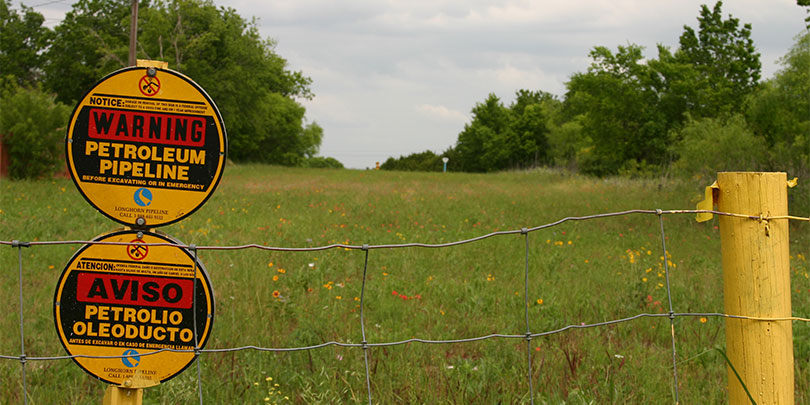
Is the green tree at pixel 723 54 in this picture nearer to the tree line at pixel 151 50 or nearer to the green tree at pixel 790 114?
the green tree at pixel 790 114

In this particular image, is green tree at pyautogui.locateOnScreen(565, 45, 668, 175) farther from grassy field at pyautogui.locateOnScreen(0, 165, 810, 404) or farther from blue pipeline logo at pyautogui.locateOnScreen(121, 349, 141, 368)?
blue pipeline logo at pyautogui.locateOnScreen(121, 349, 141, 368)

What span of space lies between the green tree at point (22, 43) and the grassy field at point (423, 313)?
44.3 metres

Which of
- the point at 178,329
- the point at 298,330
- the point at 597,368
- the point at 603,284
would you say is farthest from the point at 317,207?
the point at 178,329

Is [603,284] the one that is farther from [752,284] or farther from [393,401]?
[752,284]

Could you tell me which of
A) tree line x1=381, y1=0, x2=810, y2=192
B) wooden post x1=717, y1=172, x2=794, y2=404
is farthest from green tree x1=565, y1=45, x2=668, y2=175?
wooden post x1=717, y1=172, x2=794, y2=404

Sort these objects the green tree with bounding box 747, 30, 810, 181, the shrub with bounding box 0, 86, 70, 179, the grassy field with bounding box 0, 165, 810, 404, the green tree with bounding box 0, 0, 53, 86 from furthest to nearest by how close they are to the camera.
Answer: the green tree with bounding box 0, 0, 53, 86
the shrub with bounding box 0, 86, 70, 179
the green tree with bounding box 747, 30, 810, 181
the grassy field with bounding box 0, 165, 810, 404

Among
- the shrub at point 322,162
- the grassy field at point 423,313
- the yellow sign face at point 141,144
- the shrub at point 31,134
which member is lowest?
the grassy field at point 423,313

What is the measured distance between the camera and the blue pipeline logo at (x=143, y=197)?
206 cm

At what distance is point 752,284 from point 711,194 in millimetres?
334

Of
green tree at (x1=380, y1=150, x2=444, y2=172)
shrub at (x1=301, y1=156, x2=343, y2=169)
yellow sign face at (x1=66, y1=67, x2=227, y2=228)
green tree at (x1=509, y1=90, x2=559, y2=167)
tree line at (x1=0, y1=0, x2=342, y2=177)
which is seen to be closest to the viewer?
yellow sign face at (x1=66, y1=67, x2=227, y2=228)

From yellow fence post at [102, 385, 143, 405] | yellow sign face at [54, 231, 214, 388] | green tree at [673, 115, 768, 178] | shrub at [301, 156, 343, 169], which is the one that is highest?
shrub at [301, 156, 343, 169]

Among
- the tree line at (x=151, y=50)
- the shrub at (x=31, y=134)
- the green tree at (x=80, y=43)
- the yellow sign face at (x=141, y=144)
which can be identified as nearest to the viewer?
the yellow sign face at (x=141, y=144)

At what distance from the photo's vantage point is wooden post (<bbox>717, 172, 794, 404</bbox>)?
2078 millimetres

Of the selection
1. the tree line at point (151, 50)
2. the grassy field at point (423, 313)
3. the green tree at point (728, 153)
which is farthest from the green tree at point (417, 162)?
the grassy field at point (423, 313)
